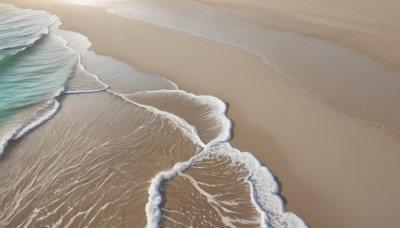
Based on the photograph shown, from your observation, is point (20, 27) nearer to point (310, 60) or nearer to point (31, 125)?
point (31, 125)

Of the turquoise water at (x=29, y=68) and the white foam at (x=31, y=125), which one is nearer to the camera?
the white foam at (x=31, y=125)

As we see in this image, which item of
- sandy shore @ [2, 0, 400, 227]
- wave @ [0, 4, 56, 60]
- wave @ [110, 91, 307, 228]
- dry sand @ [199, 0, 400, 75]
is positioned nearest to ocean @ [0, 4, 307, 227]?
wave @ [110, 91, 307, 228]

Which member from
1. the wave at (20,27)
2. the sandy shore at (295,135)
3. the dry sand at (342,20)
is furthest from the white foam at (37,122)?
the dry sand at (342,20)

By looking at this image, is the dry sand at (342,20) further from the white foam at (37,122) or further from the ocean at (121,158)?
the white foam at (37,122)

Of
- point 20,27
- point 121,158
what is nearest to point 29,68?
point 20,27

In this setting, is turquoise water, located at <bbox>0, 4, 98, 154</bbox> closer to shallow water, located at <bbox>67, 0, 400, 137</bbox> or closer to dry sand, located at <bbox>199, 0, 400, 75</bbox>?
shallow water, located at <bbox>67, 0, 400, 137</bbox>
